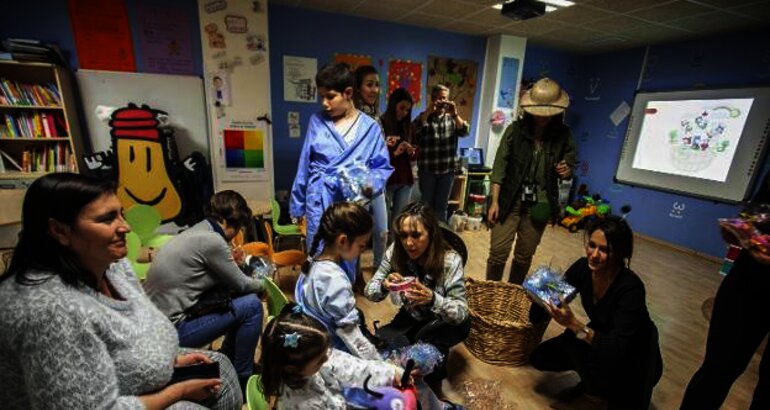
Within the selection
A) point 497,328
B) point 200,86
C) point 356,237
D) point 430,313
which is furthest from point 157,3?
point 497,328

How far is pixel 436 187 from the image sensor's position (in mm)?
3146

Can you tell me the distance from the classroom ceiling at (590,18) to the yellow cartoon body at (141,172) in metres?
1.87

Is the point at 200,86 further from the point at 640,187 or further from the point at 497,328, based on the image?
the point at 640,187

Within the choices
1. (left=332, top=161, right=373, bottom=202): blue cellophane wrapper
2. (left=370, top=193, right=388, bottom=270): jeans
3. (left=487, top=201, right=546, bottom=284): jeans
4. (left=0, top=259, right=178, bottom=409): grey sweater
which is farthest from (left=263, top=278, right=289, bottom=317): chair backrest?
(left=487, top=201, right=546, bottom=284): jeans

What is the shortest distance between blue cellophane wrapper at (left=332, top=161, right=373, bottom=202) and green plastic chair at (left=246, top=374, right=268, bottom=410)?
1093mm

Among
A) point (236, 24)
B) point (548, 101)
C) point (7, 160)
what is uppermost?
point (236, 24)

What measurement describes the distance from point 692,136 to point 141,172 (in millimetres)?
5611

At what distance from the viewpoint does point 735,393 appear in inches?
71.7

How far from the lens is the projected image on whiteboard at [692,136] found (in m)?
3.60

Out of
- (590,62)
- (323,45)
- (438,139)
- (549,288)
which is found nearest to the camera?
(549,288)

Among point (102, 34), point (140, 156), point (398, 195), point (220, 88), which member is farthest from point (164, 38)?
point (398, 195)

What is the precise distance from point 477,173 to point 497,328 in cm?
287

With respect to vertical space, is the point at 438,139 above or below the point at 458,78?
below

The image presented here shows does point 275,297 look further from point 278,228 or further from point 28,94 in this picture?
point 28,94
